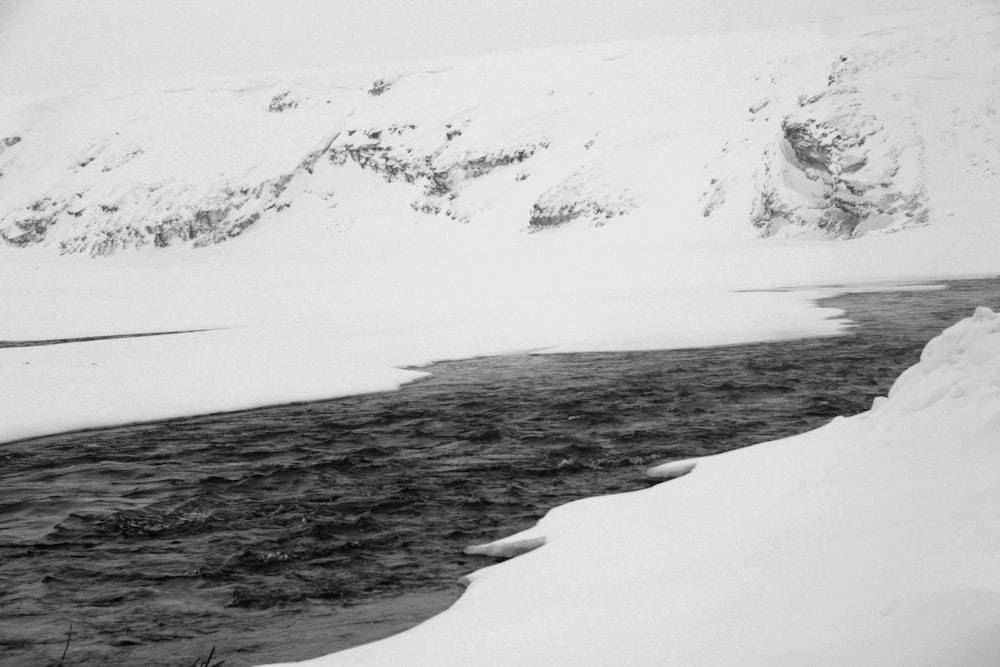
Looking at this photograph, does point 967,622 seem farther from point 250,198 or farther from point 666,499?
point 250,198

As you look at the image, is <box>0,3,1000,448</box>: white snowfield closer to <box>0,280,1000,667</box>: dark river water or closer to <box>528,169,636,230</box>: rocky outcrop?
<box>528,169,636,230</box>: rocky outcrop

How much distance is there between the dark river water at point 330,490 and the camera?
5.59 meters

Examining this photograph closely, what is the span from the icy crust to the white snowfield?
26.2ft

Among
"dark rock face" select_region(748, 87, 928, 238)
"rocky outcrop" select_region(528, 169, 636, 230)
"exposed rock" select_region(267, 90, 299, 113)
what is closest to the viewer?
"dark rock face" select_region(748, 87, 928, 238)

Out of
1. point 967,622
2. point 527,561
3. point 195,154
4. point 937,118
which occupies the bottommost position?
point 527,561

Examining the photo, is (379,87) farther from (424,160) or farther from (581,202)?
(581,202)

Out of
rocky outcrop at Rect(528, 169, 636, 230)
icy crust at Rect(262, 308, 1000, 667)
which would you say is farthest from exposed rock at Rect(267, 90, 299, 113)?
icy crust at Rect(262, 308, 1000, 667)

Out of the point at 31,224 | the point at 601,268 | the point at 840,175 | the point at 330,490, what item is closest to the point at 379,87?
the point at 31,224

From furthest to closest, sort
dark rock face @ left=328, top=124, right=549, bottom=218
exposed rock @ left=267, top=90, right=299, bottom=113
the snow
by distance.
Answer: exposed rock @ left=267, top=90, right=299, bottom=113
dark rock face @ left=328, top=124, right=549, bottom=218
the snow

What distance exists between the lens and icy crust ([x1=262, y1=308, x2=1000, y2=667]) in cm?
344

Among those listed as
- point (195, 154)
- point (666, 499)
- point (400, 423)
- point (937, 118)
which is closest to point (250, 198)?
point (195, 154)

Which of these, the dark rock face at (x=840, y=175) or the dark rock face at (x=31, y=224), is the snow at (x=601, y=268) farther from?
the dark rock face at (x=31, y=224)

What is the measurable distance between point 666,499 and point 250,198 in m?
65.9

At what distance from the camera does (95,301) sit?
103 feet
